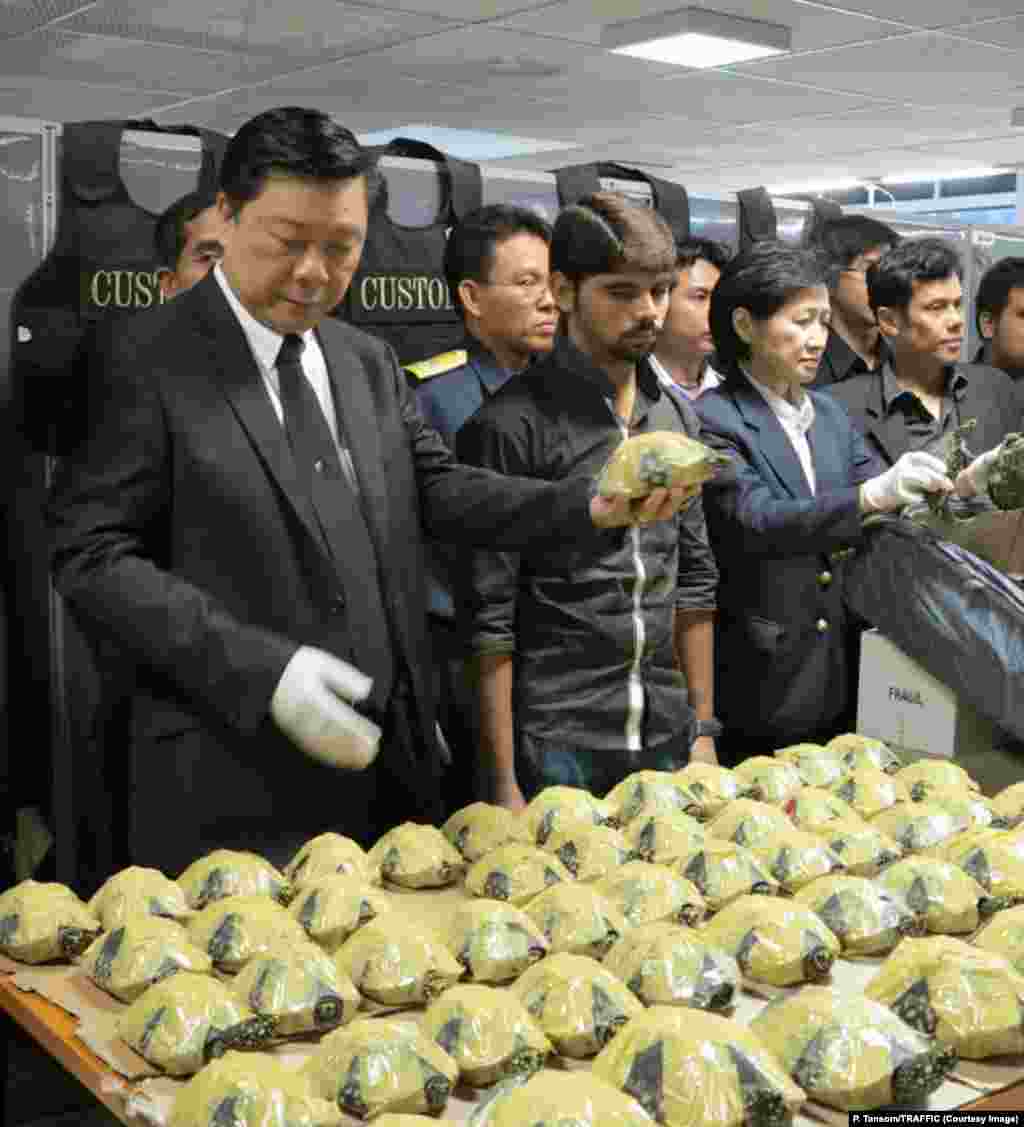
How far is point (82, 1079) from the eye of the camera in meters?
1.26

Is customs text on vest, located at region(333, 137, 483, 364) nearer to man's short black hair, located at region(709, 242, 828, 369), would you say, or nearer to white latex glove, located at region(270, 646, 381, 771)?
man's short black hair, located at region(709, 242, 828, 369)

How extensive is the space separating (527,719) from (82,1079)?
937mm

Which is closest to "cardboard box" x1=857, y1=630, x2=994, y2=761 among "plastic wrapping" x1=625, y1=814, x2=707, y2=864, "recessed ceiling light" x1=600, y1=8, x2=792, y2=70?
"plastic wrapping" x1=625, y1=814, x2=707, y2=864

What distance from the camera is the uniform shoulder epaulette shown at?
252 cm

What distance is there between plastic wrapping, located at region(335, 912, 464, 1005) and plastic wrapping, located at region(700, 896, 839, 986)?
0.25 m

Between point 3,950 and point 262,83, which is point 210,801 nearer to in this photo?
point 3,950

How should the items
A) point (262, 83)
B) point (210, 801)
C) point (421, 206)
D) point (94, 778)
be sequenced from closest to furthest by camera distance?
1. point (210, 801)
2. point (94, 778)
3. point (421, 206)
4. point (262, 83)

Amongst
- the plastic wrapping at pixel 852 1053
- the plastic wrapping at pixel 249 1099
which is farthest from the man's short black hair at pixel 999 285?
the plastic wrapping at pixel 249 1099

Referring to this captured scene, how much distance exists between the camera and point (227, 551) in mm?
1694

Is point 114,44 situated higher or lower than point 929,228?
higher

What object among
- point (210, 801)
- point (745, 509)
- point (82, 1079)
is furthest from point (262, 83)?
point (82, 1079)

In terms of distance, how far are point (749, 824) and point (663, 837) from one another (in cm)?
10

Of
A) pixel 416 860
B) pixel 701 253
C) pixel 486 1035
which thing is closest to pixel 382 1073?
pixel 486 1035

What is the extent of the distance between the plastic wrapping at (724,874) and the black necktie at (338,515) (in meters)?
0.43
